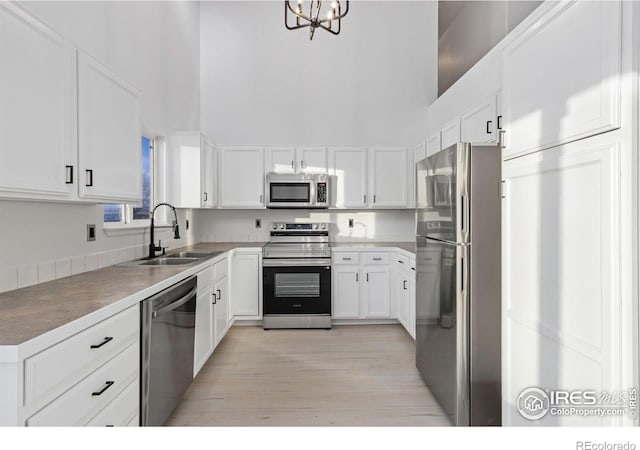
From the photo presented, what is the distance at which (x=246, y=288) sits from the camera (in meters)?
4.25

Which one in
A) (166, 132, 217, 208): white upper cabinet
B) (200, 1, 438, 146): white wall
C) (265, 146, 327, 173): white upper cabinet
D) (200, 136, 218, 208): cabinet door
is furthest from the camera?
(200, 1, 438, 146): white wall

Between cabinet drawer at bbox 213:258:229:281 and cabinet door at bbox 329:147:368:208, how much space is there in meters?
1.56

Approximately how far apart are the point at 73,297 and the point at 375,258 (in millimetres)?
3212

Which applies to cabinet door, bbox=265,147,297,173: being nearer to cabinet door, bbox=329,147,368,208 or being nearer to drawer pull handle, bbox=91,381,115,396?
cabinet door, bbox=329,147,368,208

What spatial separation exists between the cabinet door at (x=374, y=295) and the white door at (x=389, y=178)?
0.88 meters

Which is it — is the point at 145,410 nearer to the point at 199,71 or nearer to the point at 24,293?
the point at 24,293

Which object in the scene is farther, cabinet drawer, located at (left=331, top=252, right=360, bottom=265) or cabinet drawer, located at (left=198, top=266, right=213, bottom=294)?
cabinet drawer, located at (left=331, top=252, right=360, bottom=265)

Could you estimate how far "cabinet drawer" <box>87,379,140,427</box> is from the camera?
1407 millimetres

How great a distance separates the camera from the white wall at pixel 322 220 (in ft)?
16.1

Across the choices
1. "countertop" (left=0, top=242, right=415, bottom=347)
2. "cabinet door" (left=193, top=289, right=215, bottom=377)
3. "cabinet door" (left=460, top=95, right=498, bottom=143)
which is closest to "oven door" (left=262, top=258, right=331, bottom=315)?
"cabinet door" (left=193, top=289, right=215, bottom=377)
